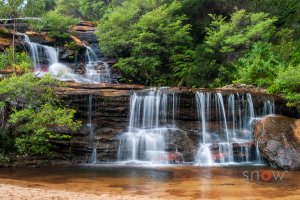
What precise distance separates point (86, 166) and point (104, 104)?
3090 millimetres

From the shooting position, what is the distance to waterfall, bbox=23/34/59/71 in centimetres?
2215

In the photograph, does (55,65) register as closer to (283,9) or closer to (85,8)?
(85,8)

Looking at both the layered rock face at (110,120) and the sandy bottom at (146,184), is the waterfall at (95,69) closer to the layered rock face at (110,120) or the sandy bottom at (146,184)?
the layered rock face at (110,120)

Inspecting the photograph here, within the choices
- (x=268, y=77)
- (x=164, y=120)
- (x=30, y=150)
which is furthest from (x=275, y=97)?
(x=30, y=150)

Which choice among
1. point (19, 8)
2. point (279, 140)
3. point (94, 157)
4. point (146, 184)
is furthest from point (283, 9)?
point (146, 184)

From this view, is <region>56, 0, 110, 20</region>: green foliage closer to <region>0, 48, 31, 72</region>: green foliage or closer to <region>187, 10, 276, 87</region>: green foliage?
<region>0, 48, 31, 72</region>: green foliage

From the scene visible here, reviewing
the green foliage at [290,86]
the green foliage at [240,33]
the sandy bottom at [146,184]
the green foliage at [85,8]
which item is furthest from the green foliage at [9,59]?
the green foliage at [85,8]

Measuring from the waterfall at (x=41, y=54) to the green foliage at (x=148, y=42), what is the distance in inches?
126

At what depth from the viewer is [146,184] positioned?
10.2m

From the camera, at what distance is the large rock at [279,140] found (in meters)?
12.9

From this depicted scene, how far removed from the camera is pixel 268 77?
63.3 ft

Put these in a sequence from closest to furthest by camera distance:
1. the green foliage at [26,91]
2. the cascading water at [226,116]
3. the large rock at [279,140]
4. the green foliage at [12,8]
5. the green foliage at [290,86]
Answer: the green foliage at [26,91] < the large rock at [279,140] < the cascading water at [226,116] < the green foliage at [290,86] < the green foliage at [12,8]

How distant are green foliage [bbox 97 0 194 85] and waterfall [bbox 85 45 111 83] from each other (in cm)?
92

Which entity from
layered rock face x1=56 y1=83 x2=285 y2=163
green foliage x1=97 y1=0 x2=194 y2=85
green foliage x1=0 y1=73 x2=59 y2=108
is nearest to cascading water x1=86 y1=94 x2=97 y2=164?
layered rock face x1=56 y1=83 x2=285 y2=163
